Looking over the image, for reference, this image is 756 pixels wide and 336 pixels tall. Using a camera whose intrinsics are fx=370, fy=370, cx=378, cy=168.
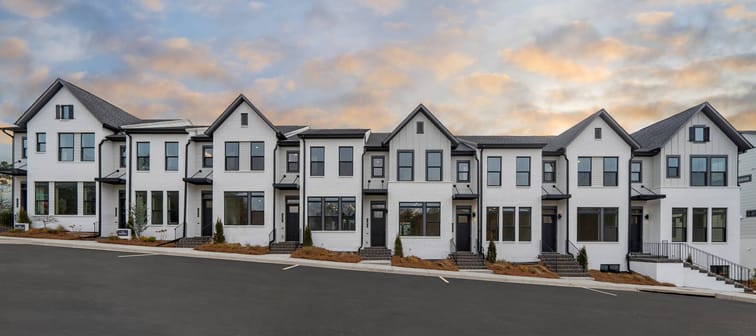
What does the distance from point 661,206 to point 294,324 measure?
23261mm

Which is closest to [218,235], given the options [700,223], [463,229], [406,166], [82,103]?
[406,166]

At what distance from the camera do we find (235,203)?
22.4m

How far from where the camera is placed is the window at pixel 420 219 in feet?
71.2

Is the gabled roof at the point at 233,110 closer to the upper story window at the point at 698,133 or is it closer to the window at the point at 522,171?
the window at the point at 522,171

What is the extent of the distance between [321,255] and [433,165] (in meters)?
8.19

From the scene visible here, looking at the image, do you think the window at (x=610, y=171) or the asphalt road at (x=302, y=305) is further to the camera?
the window at (x=610, y=171)

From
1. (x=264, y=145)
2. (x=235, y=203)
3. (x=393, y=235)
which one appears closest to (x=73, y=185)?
(x=235, y=203)

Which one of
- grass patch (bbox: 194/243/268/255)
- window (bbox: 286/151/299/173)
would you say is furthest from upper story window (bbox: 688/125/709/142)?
grass patch (bbox: 194/243/268/255)

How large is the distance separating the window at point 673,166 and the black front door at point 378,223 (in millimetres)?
17293

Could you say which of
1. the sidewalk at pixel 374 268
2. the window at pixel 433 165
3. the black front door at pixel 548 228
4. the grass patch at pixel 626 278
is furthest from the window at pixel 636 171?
the window at pixel 433 165

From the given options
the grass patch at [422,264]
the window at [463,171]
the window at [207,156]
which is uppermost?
the window at [207,156]

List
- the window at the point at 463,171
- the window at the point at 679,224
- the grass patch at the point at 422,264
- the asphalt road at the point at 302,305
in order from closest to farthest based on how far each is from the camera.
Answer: the asphalt road at the point at 302,305, the grass patch at the point at 422,264, the window at the point at 679,224, the window at the point at 463,171

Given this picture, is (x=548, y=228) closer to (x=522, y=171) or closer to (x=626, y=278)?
(x=522, y=171)

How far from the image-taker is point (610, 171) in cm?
2223
